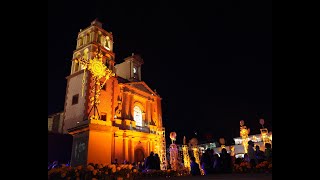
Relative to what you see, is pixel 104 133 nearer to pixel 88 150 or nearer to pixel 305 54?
pixel 88 150

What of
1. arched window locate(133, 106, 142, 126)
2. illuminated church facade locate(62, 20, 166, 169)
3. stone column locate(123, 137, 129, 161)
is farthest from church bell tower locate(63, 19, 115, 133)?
arched window locate(133, 106, 142, 126)

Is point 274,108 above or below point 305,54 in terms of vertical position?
below

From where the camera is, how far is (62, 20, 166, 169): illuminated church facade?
26.0 metres

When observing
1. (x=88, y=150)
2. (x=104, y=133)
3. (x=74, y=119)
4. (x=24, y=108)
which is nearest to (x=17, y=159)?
(x=24, y=108)

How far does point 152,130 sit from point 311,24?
31087mm

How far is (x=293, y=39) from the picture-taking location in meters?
1.46

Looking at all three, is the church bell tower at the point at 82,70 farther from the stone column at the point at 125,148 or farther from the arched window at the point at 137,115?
the arched window at the point at 137,115

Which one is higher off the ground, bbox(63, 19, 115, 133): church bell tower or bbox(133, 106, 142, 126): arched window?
bbox(63, 19, 115, 133): church bell tower

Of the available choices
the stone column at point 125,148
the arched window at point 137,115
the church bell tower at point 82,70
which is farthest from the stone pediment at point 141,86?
the stone column at point 125,148

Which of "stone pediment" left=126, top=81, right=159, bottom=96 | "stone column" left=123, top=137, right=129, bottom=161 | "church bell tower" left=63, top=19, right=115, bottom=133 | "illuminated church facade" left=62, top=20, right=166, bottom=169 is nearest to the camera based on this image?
"illuminated church facade" left=62, top=20, right=166, bottom=169

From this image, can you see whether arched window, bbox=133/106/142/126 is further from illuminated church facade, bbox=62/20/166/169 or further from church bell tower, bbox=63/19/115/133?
church bell tower, bbox=63/19/115/133

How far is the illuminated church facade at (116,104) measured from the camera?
85.4 ft

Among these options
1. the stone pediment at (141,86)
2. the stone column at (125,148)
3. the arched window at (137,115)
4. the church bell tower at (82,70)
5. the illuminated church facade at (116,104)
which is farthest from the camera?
the stone pediment at (141,86)

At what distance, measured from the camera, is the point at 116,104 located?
29141 millimetres
